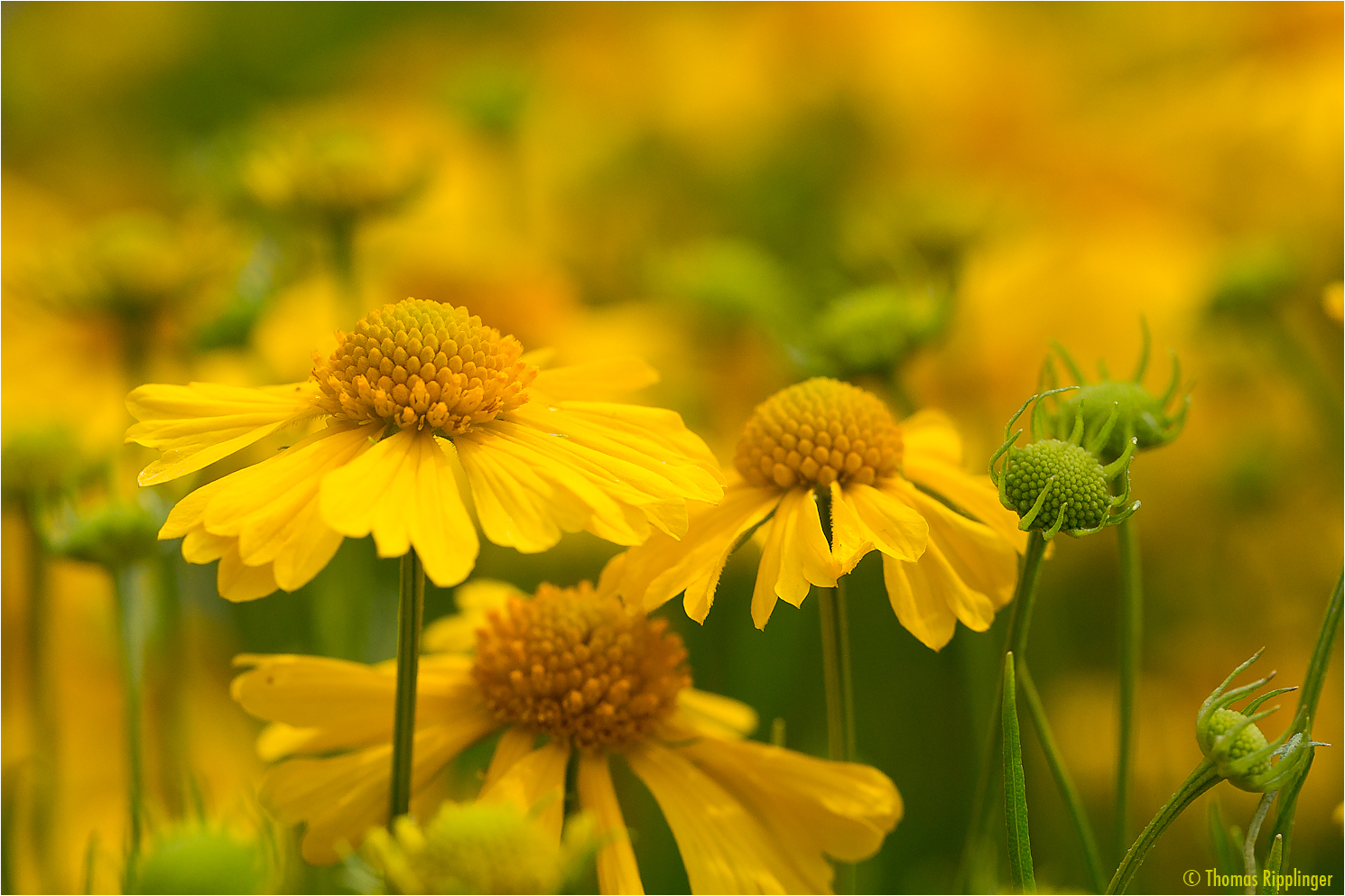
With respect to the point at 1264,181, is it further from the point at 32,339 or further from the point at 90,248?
the point at 32,339

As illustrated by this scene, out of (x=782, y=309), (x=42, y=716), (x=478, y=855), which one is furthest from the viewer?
(x=782, y=309)

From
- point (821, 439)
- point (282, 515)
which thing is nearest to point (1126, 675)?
point (821, 439)

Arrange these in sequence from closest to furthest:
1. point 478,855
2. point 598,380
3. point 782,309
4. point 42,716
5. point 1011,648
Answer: point 478,855 < point 1011,648 < point 598,380 < point 42,716 < point 782,309

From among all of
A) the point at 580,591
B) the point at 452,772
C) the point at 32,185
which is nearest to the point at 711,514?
the point at 580,591

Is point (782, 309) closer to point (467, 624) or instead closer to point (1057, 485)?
point (467, 624)

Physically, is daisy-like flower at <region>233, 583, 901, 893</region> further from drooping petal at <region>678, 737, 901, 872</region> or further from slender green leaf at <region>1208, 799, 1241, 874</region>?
slender green leaf at <region>1208, 799, 1241, 874</region>

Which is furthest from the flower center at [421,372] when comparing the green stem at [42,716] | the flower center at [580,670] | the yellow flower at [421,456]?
the green stem at [42,716]

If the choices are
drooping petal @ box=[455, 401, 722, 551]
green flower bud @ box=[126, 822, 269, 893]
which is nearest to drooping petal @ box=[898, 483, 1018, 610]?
drooping petal @ box=[455, 401, 722, 551]
